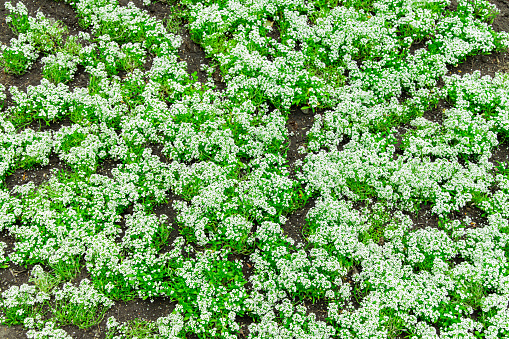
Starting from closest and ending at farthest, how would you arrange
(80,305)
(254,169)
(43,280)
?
(80,305), (43,280), (254,169)

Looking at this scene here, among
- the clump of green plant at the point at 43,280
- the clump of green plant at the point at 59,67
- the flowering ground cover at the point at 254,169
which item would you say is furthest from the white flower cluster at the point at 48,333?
the clump of green plant at the point at 59,67

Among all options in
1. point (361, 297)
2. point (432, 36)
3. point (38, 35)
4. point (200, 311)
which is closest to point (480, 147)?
point (432, 36)

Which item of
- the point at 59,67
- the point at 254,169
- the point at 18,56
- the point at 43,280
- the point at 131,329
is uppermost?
the point at 18,56

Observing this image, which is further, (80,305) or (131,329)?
(80,305)

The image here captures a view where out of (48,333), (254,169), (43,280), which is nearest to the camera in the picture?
(48,333)

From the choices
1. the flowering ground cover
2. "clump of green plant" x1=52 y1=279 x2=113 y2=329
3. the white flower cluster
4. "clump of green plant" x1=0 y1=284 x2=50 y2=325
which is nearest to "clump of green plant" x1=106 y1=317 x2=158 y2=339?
the flowering ground cover

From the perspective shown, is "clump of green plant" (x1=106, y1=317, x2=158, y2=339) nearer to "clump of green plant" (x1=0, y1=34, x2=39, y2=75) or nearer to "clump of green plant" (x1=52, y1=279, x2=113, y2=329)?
"clump of green plant" (x1=52, y1=279, x2=113, y2=329)

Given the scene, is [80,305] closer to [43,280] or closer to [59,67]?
[43,280]

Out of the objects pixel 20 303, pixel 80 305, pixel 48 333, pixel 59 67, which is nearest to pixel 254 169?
pixel 80 305

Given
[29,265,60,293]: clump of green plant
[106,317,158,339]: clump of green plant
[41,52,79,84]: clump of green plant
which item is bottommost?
[106,317,158,339]: clump of green plant
